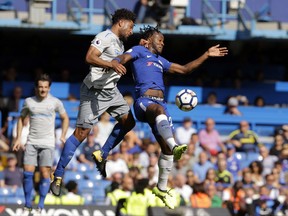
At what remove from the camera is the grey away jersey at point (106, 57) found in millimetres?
14820

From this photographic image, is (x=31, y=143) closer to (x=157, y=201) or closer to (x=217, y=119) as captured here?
(x=157, y=201)

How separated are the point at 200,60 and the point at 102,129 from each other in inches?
308

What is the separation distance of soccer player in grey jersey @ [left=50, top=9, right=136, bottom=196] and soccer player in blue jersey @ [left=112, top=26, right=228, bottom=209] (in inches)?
12.2

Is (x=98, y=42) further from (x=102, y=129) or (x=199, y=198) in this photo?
(x=102, y=129)

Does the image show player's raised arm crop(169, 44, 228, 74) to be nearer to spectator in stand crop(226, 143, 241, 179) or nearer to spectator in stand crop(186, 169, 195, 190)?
spectator in stand crop(186, 169, 195, 190)

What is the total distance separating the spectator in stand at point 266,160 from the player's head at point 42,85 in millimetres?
7001

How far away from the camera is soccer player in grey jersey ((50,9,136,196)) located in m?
15.0

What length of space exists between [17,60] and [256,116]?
5.50 m

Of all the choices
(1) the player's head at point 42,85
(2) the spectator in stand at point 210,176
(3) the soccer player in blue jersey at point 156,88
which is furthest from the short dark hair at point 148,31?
(2) the spectator in stand at point 210,176

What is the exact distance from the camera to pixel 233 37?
25.0 metres

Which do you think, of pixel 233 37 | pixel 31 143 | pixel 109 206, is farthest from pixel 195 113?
pixel 31 143

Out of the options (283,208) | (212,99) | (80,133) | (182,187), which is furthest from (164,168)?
(212,99)

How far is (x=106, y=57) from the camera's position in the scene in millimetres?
14945

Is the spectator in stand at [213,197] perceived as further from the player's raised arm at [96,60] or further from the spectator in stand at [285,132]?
the player's raised arm at [96,60]
